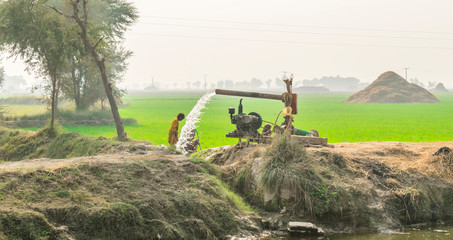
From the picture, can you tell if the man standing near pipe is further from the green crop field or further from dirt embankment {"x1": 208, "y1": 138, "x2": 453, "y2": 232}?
the green crop field

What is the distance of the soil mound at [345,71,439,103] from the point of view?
84250 mm

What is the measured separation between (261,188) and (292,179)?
80 centimetres

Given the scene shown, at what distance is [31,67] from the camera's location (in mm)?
25047

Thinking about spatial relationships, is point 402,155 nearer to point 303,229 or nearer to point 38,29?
point 303,229

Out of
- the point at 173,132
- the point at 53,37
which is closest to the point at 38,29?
the point at 53,37

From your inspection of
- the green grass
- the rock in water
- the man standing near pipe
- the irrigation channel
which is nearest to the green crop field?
the green grass

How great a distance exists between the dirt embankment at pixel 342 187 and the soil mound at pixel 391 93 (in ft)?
242

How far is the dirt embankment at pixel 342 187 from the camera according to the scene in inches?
434

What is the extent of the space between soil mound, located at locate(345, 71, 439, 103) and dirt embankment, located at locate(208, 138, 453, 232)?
242ft

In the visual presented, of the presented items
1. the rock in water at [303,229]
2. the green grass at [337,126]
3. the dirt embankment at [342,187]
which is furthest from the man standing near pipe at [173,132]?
the rock in water at [303,229]

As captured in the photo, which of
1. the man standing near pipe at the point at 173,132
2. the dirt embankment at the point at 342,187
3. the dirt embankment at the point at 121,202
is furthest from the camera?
the man standing near pipe at the point at 173,132

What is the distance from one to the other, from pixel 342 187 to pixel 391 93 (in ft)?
261

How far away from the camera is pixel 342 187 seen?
11.4m

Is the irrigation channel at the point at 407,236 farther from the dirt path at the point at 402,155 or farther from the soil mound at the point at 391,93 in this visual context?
the soil mound at the point at 391,93
